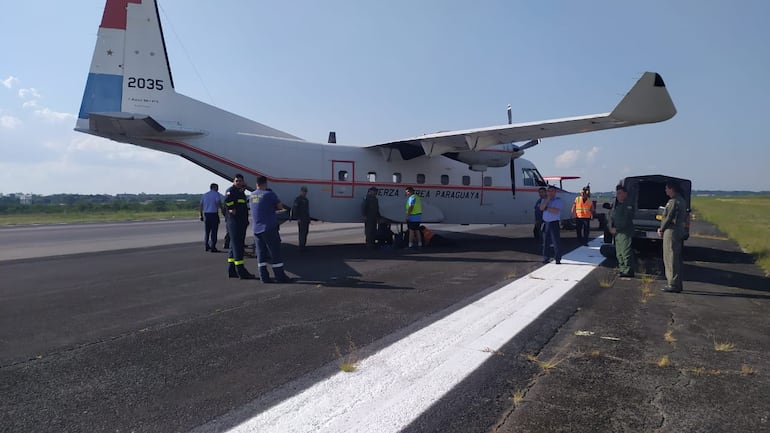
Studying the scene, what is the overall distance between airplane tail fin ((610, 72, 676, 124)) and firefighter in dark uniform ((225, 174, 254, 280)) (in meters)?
8.01

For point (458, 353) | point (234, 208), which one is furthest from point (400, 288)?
point (234, 208)

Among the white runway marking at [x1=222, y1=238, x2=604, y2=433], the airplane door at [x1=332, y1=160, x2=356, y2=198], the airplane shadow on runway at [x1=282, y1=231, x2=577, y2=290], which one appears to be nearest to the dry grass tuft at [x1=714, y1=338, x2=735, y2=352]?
the white runway marking at [x1=222, y1=238, x2=604, y2=433]

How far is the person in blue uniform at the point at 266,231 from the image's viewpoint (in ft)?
26.4

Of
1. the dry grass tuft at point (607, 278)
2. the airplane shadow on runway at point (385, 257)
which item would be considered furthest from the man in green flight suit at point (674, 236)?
the airplane shadow on runway at point (385, 257)

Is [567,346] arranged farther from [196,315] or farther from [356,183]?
[356,183]

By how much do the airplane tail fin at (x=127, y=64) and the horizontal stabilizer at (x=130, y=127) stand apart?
2.36 ft

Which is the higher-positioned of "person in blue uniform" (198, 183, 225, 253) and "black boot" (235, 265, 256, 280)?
"person in blue uniform" (198, 183, 225, 253)

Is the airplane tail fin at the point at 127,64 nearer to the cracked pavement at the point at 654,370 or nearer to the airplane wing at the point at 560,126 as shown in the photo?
the airplane wing at the point at 560,126

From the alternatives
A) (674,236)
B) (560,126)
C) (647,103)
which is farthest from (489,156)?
(674,236)

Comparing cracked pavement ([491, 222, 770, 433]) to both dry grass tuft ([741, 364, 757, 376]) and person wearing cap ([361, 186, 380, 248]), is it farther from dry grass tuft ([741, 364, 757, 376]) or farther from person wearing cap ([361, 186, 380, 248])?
person wearing cap ([361, 186, 380, 248])

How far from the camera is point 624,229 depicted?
8695mm

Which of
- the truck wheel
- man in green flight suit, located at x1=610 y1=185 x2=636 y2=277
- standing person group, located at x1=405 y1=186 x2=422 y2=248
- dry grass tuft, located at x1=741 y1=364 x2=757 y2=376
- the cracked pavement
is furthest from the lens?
standing person group, located at x1=405 y1=186 x2=422 y2=248

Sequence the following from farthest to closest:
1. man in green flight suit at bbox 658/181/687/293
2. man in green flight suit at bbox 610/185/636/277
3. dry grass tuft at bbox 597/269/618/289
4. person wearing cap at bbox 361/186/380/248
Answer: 1. person wearing cap at bbox 361/186/380/248
2. man in green flight suit at bbox 610/185/636/277
3. dry grass tuft at bbox 597/269/618/289
4. man in green flight suit at bbox 658/181/687/293

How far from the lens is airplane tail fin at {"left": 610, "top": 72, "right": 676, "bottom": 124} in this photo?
8094 millimetres
